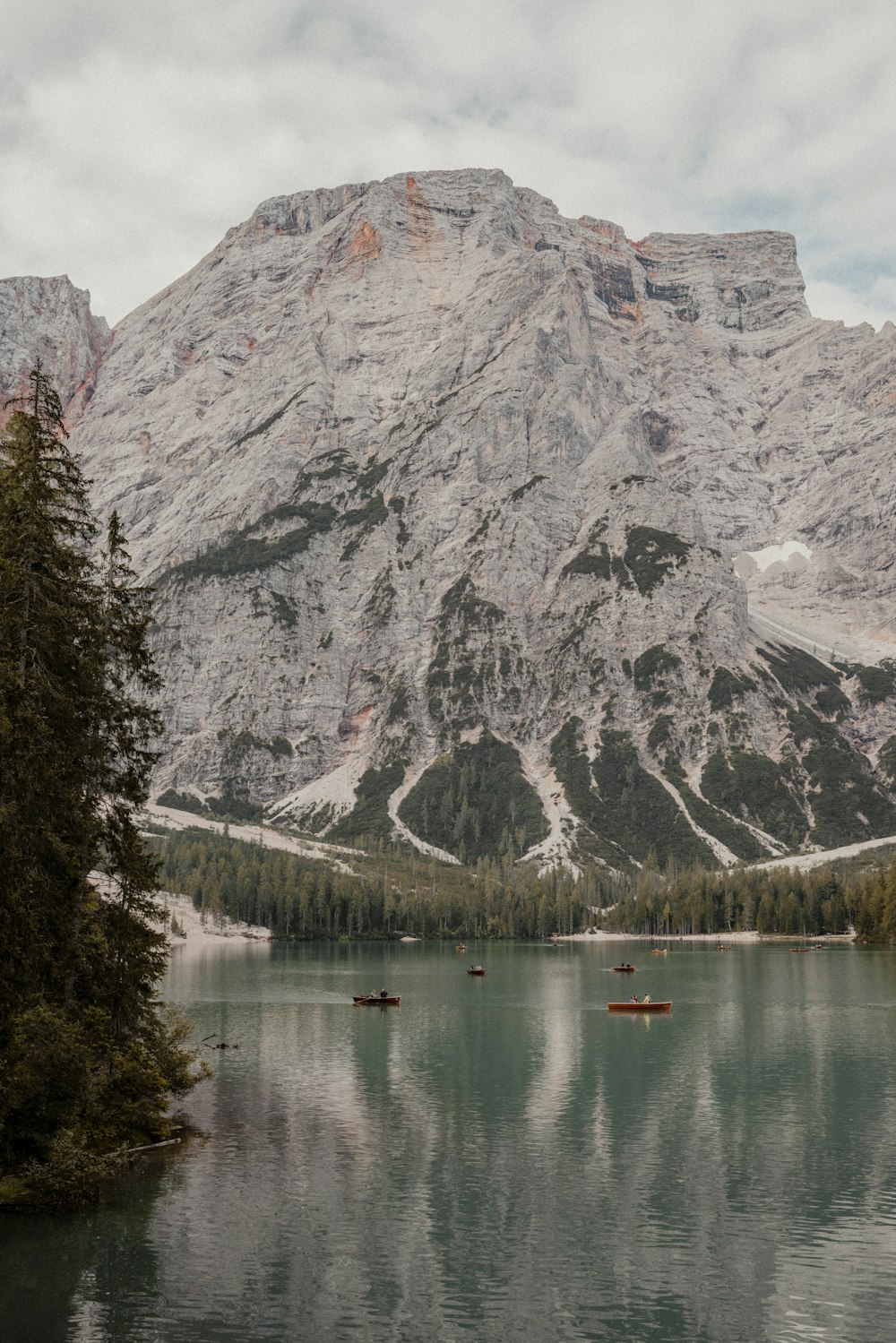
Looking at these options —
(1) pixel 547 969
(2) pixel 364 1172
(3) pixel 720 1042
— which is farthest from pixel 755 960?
(2) pixel 364 1172

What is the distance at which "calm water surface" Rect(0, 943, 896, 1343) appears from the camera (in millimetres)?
35125

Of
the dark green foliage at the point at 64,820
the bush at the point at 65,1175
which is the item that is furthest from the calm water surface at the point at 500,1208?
the dark green foliage at the point at 64,820

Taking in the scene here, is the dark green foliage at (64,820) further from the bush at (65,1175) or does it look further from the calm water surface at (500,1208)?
the calm water surface at (500,1208)

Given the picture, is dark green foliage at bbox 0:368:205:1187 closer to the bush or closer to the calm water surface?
the bush

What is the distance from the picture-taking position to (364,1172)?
51.5 m

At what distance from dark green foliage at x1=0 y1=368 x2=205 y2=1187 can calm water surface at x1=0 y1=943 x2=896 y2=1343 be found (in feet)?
15.8

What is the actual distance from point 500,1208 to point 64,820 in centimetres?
2353

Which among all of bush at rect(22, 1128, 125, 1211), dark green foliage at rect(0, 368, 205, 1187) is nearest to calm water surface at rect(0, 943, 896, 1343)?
bush at rect(22, 1128, 125, 1211)

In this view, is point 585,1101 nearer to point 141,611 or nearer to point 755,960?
point 141,611

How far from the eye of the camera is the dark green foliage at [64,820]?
1548 inches

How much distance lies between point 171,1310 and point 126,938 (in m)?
16.2

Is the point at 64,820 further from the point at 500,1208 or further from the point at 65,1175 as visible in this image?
the point at 500,1208

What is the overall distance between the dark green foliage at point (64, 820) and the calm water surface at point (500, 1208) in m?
4.81

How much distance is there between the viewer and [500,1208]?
46781 mm
